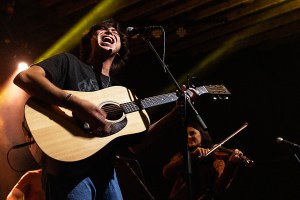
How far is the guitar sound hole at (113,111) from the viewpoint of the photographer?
2716mm

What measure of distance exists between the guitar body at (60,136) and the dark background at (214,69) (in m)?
2.81

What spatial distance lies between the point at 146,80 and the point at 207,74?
1.19 m

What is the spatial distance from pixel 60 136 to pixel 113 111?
531mm

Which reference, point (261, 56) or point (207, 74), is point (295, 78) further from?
point (207, 74)

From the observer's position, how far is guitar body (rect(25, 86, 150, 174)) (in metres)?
2.25

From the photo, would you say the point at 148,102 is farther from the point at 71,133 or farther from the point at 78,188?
the point at 78,188

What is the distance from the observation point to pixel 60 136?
7.73ft

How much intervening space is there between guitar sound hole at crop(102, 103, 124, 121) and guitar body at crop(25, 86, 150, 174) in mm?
52

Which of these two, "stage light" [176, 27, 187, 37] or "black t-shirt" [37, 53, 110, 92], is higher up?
"stage light" [176, 27, 187, 37]

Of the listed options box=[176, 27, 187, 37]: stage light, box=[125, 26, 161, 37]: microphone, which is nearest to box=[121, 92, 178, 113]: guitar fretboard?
box=[125, 26, 161, 37]: microphone

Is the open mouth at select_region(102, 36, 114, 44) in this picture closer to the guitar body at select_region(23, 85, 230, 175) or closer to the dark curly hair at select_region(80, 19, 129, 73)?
the dark curly hair at select_region(80, 19, 129, 73)

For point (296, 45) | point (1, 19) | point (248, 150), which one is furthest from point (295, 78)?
point (1, 19)

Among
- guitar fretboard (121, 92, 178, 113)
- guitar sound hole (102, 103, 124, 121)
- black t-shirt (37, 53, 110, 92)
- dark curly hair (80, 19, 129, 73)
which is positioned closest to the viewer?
black t-shirt (37, 53, 110, 92)

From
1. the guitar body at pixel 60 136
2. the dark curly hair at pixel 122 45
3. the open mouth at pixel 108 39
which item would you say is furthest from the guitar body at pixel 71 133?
the dark curly hair at pixel 122 45
